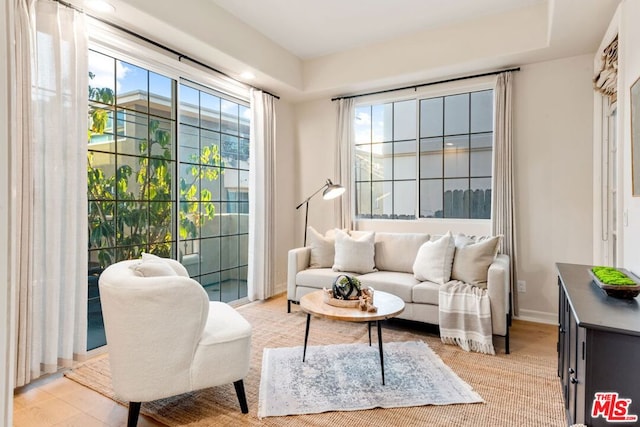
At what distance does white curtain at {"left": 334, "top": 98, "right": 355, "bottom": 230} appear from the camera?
4496 millimetres

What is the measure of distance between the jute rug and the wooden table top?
1.70ft

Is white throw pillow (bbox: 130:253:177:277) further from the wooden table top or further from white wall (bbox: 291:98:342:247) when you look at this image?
white wall (bbox: 291:98:342:247)

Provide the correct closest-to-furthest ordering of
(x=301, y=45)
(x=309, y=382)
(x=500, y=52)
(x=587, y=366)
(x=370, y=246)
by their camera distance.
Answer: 1. (x=587, y=366)
2. (x=309, y=382)
3. (x=500, y=52)
4. (x=370, y=246)
5. (x=301, y=45)

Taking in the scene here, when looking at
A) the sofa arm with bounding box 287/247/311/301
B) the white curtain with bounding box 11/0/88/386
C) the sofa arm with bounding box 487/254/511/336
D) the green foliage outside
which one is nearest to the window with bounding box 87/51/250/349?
the green foliage outside

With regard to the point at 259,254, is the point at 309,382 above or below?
below

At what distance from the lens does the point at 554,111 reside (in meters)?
3.48

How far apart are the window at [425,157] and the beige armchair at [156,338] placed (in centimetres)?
301

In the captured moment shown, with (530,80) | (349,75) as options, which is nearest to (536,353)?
(530,80)

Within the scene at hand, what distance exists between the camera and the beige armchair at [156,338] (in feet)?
5.73

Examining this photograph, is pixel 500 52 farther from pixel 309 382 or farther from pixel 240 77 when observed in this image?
pixel 309 382

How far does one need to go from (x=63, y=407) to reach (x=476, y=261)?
3.11 metres

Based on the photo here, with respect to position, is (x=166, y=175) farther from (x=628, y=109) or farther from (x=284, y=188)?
(x=628, y=109)

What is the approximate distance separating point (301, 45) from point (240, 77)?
797mm

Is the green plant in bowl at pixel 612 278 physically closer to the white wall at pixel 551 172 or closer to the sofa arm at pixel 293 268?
the white wall at pixel 551 172
